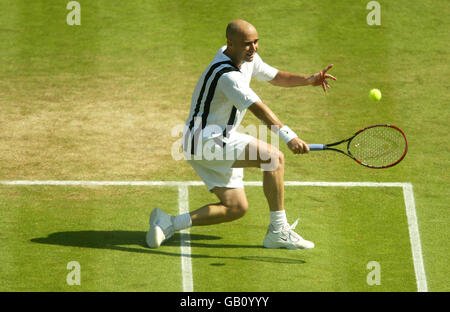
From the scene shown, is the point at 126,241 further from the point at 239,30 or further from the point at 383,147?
the point at 383,147

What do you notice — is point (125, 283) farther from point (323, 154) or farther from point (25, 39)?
point (25, 39)

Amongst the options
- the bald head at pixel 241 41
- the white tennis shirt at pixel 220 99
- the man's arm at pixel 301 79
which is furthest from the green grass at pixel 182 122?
the bald head at pixel 241 41

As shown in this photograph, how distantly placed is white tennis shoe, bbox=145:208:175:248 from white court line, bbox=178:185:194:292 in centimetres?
25

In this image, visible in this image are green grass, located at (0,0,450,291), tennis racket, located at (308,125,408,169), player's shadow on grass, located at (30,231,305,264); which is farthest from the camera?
tennis racket, located at (308,125,408,169)

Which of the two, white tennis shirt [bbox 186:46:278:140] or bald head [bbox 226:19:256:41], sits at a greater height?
bald head [bbox 226:19:256:41]

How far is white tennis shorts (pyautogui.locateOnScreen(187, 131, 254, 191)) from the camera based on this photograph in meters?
10.1

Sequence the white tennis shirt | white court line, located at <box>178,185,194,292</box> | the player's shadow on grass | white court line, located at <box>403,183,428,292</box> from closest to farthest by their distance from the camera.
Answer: white court line, located at <box>178,185,194,292</box> < white court line, located at <box>403,183,428,292</box> < the white tennis shirt < the player's shadow on grass

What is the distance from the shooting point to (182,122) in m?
13.6

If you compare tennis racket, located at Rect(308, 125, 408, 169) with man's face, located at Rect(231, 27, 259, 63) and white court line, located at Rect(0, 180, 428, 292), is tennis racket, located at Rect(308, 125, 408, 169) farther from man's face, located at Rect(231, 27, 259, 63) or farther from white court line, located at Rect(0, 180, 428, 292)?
man's face, located at Rect(231, 27, 259, 63)

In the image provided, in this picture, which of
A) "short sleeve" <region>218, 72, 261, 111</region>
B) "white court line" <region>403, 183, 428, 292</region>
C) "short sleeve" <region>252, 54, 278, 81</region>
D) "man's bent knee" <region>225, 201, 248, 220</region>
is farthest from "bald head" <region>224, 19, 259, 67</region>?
"white court line" <region>403, 183, 428, 292</region>

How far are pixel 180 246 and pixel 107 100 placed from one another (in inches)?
173

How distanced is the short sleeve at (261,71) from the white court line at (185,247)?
6.00ft

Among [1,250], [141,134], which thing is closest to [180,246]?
Answer: [1,250]

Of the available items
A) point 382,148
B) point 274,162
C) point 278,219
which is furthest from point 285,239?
point 382,148
